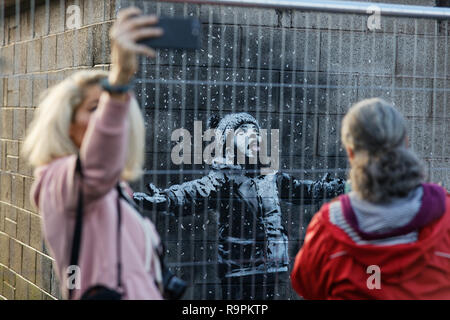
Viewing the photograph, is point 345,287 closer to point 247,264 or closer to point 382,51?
point 247,264

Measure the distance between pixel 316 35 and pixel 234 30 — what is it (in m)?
0.55

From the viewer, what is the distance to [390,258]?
2.73m

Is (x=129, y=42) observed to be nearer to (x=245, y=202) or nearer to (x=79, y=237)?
(x=79, y=237)

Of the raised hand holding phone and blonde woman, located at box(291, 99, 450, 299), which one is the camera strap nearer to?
the raised hand holding phone

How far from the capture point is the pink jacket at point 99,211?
7.26 feet

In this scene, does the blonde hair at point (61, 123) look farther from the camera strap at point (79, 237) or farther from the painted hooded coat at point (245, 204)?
the painted hooded coat at point (245, 204)

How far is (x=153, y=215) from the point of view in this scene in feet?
14.6

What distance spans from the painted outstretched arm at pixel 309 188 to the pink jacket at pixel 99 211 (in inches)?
85.8

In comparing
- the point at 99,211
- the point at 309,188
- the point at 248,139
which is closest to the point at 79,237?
the point at 99,211

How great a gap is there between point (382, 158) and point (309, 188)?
1958 mm

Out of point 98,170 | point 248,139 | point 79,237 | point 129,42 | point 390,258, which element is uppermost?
point 129,42

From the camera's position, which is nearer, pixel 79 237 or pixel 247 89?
pixel 79 237

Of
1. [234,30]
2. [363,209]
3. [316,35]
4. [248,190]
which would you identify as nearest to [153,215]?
[248,190]

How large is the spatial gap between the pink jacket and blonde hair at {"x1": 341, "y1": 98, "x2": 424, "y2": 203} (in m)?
0.81
